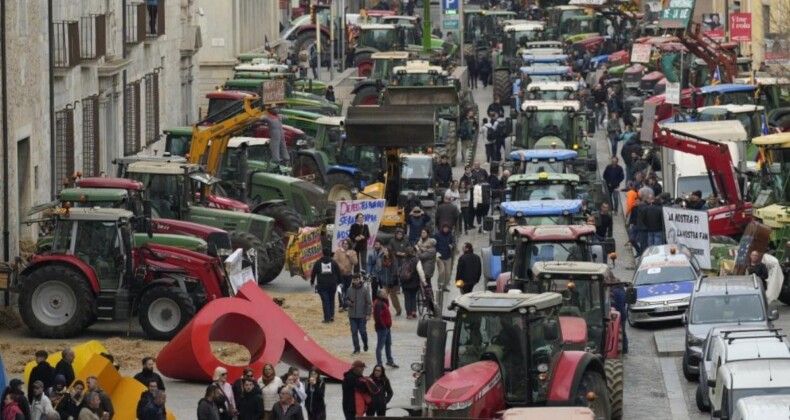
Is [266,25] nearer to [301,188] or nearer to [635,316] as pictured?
[301,188]

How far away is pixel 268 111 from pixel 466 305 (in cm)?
2228

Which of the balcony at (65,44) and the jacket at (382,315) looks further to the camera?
the balcony at (65,44)

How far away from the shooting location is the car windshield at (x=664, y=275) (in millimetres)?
37469

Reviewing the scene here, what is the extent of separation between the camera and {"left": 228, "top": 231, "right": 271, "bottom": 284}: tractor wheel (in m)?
39.1

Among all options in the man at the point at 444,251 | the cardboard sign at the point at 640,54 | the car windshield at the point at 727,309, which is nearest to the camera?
the car windshield at the point at 727,309

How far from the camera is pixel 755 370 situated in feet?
89.6

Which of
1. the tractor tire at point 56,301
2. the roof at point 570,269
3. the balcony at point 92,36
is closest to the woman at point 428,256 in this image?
the tractor tire at point 56,301

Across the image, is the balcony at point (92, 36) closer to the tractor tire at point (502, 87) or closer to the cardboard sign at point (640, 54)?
the cardboard sign at point (640, 54)

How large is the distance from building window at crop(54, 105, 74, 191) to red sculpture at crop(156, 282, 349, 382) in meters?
11.9

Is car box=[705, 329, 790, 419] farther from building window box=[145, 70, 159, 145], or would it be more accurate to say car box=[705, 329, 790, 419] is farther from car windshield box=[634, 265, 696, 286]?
building window box=[145, 70, 159, 145]

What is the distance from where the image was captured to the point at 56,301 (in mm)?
34594

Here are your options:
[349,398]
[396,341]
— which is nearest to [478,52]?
[396,341]

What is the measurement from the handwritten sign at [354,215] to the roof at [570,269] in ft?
27.1

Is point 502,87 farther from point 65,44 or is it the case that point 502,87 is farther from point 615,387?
point 615,387
